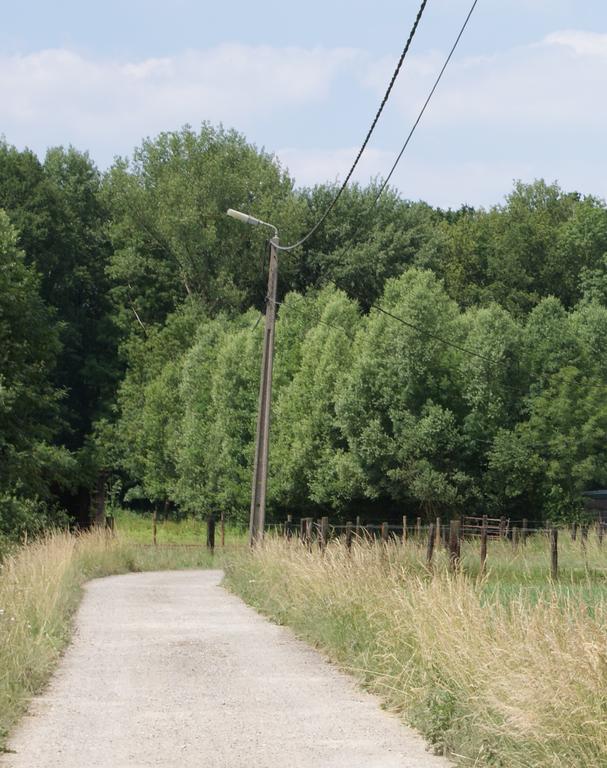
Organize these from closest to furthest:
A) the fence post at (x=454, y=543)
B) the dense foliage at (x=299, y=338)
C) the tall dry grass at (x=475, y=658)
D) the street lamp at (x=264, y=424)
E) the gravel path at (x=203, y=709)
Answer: the tall dry grass at (x=475, y=658) < the gravel path at (x=203, y=709) < the fence post at (x=454, y=543) < the street lamp at (x=264, y=424) < the dense foliage at (x=299, y=338)

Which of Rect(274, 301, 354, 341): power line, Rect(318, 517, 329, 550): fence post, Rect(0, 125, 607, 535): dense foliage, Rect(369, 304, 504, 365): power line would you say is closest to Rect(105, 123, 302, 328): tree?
Rect(0, 125, 607, 535): dense foliage

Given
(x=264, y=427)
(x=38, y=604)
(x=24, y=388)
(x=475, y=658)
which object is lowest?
(x=38, y=604)

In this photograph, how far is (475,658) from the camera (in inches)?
368

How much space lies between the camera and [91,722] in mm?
9586

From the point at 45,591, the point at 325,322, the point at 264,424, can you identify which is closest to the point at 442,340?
the point at 325,322

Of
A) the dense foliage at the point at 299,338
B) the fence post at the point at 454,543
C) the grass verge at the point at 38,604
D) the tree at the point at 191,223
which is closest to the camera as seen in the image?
the grass verge at the point at 38,604

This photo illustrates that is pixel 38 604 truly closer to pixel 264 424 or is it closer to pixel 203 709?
pixel 203 709

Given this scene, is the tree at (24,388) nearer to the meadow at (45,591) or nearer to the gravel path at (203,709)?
the meadow at (45,591)

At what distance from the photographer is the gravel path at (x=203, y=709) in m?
8.27

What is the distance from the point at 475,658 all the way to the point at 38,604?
7520mm

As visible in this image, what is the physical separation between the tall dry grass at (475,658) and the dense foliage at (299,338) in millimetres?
25534

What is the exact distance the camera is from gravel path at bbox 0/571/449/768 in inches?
325

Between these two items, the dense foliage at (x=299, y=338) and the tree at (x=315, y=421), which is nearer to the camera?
the dense foliage at (x=299, y=338)

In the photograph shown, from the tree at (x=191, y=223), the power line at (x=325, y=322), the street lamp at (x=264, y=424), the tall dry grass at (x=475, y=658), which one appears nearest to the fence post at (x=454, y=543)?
the tall dry grass at (x=475, y=658)
